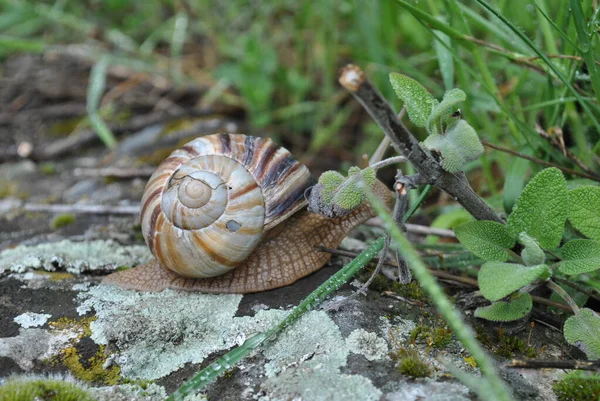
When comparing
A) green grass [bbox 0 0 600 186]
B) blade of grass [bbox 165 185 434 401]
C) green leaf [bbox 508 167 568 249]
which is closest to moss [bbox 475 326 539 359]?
green leaf [bbox 508 167 568 249]

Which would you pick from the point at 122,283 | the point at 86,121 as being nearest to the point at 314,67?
the point at 86,121

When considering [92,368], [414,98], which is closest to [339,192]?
[414,98]

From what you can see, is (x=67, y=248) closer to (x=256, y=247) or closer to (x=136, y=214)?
(x=136, y=214)

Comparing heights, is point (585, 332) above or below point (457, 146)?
below

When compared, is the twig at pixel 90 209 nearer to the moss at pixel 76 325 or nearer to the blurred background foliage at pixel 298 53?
the moss at pixel 76 325

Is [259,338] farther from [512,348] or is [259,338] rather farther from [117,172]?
[117,172]
